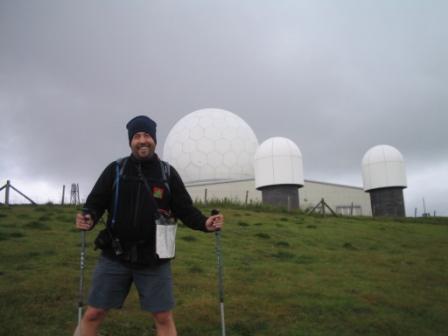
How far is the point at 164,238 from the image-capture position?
165 inches

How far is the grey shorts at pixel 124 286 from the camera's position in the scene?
413 cm

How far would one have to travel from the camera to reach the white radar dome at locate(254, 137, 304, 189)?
26.6 m

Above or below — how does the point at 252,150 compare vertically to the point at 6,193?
above

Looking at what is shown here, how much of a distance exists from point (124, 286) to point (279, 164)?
22921 millimetres

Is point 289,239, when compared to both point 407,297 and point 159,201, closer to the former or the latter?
point 407,297

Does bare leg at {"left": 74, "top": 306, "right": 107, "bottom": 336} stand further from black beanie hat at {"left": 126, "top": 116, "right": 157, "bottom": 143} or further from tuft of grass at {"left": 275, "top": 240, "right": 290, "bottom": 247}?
tuft of grass at {"left": 275, "top": 240, "right": 290, "bottom": 247}

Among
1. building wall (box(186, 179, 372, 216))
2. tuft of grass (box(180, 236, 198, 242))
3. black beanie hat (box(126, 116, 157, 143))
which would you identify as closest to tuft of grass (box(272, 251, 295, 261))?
tuft of grass (box(180, 236, 198, 242))

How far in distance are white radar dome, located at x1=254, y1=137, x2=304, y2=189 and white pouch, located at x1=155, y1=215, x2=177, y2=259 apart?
884 inches

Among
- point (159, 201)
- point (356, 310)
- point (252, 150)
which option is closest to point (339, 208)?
point (252, 150)

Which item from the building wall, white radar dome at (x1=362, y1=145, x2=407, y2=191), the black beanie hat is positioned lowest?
the black beanie hat

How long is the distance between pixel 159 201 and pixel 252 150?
103 feet

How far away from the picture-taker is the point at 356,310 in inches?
258

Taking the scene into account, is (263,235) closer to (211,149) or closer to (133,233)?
(133,233)

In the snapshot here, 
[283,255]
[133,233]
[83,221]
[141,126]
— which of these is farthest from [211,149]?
[133,233]
